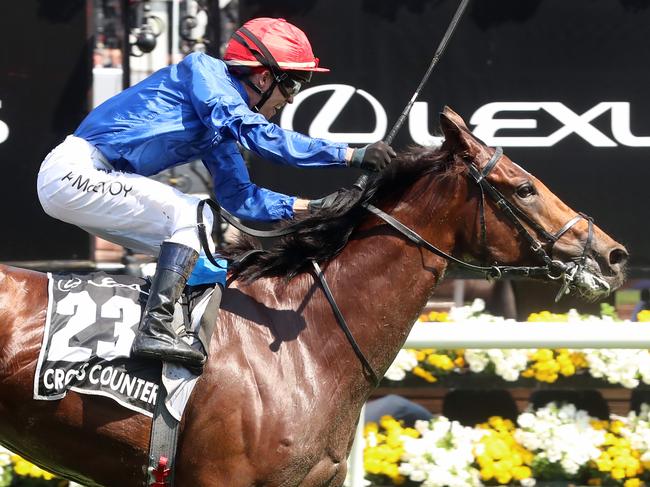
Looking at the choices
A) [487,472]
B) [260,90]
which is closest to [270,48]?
[260,90]

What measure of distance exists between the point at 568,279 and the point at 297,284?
35.8 inches

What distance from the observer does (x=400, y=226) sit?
373 cm

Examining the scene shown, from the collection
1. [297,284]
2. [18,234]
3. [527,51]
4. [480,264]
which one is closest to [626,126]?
[527,51]

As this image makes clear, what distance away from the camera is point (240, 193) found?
12.6 feet

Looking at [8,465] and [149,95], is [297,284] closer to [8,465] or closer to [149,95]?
[149,95]

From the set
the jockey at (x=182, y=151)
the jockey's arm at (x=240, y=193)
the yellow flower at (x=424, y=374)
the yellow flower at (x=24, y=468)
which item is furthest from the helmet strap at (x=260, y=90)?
the yellow flower at (x=24, y=468)

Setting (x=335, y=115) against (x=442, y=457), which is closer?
(x=442, y=457)

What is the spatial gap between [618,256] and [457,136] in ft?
2.23

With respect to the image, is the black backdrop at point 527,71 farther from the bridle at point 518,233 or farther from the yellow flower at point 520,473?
the bridle at point 518,233

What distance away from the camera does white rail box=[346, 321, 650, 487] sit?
4590mm

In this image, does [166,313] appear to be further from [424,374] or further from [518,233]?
[424,374]

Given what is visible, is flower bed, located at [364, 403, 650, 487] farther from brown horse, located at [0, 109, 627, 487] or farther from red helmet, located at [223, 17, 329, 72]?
red helmet, located at [223, 17, 329, 72]

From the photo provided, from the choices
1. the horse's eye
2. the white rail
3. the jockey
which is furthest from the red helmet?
the white rail

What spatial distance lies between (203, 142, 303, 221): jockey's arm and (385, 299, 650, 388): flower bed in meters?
1.76
